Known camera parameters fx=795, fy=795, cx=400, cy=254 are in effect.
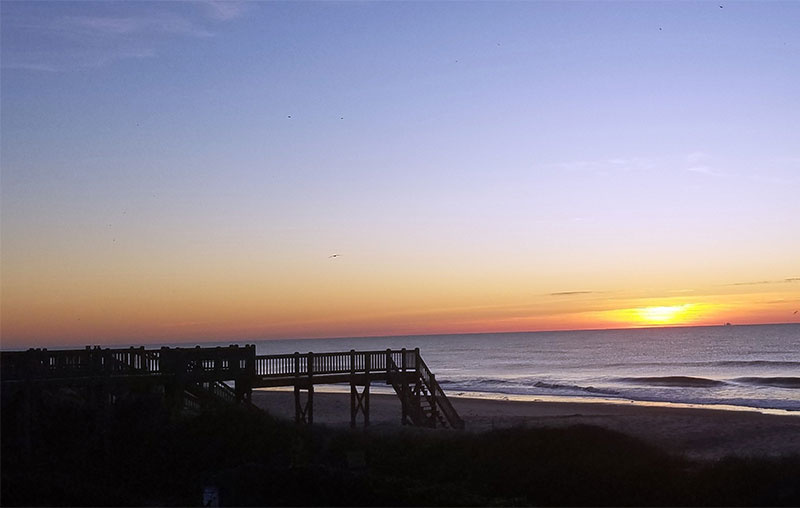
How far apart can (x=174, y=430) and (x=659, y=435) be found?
812 inches

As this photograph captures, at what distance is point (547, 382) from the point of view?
74812mm

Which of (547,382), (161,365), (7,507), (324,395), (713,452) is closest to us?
(7,507)

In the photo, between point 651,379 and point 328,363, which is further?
point 651,379

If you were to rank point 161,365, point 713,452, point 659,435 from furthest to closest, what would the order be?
1. point 659,435
2. point 713,452
3. point 161,365

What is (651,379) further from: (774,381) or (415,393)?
(415,393)

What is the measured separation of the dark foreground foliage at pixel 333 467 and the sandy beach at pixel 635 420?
4.26 meters

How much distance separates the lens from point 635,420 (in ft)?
123

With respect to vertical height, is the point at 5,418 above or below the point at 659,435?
above

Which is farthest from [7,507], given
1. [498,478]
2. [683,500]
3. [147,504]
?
[683,500]

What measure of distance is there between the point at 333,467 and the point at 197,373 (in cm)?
758

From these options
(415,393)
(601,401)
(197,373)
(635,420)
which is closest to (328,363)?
(415,393)

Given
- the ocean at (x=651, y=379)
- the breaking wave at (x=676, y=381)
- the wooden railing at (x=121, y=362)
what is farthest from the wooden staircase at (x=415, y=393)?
the breaking wave at (x=676, y=381)

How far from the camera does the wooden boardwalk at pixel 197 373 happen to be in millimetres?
18891

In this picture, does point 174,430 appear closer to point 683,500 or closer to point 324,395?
point 683,500
